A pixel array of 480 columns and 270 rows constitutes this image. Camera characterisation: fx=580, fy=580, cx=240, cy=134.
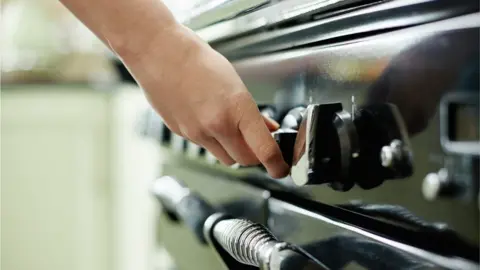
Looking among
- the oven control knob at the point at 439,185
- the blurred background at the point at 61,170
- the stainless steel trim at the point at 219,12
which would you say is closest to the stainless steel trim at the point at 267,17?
the stainless steel trim at the point at 219,12

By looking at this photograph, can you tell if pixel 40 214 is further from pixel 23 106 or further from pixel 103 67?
pixel 103 67

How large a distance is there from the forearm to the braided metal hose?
0.46 feet

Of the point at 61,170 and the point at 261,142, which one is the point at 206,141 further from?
the point at 61,170

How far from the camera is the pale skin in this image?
374 mm

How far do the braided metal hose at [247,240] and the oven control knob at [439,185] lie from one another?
0.12 m

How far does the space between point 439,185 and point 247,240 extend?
0.55 ft

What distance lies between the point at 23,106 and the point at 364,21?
1361mm

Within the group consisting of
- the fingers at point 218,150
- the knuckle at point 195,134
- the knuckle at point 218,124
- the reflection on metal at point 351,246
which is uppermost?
the knuckle at point 218,124

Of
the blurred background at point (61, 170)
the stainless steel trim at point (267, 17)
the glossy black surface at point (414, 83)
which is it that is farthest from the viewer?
the blurred background at point (61, 170)

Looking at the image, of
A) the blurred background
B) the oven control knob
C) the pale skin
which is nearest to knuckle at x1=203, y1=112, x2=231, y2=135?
the pale skin

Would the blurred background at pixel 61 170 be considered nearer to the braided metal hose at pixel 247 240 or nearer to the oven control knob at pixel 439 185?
the braided metal hose at pixel 247 240

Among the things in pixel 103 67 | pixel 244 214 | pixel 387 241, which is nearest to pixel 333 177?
pixel 387 241

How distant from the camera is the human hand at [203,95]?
0.37 metres

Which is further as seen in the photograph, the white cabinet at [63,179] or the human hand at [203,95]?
the white cabinet at [63,179]
